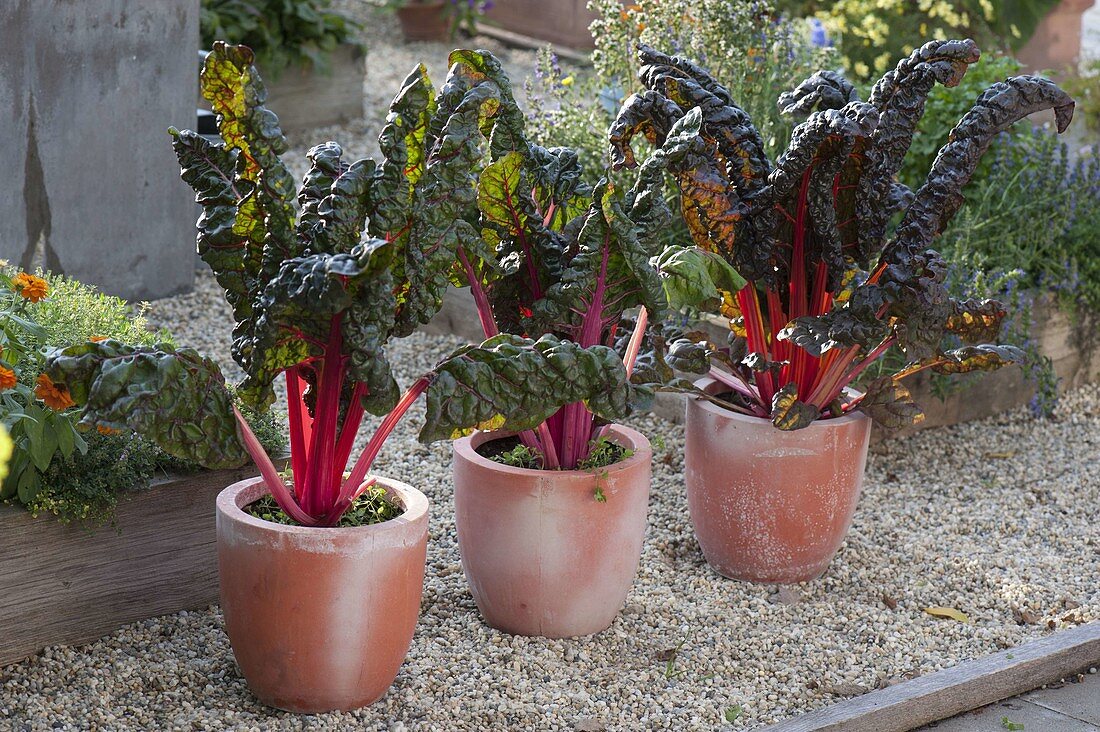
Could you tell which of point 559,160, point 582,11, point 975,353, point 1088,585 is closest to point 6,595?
point 559,160

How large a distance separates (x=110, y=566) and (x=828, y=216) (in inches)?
76.1

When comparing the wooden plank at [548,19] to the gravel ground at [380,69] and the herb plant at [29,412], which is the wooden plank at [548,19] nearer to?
the gravel ground at [380,69]

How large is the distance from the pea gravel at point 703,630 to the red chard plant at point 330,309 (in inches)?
20.9

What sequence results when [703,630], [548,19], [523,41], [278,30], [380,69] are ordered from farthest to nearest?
[548,19] → [523,41] → [380,69] → [278,30] → [703,630]

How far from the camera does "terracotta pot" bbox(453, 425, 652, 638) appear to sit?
9.77 ft

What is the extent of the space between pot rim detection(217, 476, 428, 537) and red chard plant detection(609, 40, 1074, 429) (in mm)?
826

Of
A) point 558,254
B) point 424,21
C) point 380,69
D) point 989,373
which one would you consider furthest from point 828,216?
point 424,21

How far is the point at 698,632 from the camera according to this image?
129 inches

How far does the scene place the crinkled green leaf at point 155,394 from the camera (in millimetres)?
2268

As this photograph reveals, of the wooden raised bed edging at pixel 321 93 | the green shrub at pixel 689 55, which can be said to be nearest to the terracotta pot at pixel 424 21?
the wooden raised bed edging at pixel 321 93

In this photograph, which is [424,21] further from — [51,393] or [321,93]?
[51,393]

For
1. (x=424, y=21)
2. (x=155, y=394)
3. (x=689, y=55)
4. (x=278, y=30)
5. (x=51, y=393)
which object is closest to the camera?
(x=155, y=394)

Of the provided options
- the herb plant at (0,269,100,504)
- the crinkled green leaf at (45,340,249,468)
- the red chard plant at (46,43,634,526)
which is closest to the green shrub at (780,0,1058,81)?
the red chard plant at (46,43,634,526)

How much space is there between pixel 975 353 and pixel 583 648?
1322mm
